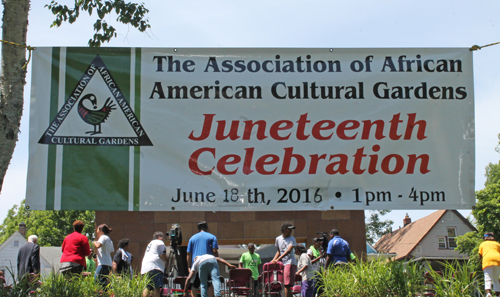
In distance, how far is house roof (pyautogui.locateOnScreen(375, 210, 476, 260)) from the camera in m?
37.6

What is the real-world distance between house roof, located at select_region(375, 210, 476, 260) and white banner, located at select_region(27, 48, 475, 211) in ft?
98.7

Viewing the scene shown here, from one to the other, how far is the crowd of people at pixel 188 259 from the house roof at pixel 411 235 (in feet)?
95.0

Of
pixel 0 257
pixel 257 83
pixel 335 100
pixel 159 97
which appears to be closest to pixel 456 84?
pixel 335 100

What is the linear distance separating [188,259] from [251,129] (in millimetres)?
2049

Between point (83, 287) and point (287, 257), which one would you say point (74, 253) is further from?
point (287, 257)

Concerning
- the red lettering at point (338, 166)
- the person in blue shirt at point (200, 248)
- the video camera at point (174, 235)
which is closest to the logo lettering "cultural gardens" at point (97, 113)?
the person in blue shirt at point (200, 248)

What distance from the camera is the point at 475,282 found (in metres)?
5.73

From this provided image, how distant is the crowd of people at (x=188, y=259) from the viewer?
283 inches

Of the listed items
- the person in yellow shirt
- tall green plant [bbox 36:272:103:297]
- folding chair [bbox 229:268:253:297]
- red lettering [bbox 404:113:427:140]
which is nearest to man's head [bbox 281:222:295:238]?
folding chair [bbox 229:268:253:297]

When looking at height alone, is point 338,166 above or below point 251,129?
below

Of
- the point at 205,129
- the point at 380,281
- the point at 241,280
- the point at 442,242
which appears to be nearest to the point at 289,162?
the point at 205,129

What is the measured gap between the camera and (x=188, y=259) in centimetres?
756

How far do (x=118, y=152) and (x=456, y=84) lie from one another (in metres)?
4.80

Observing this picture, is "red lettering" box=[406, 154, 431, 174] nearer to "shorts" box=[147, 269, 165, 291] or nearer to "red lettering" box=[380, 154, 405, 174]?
"red lettering" box=[380, 154, 405, 174]
